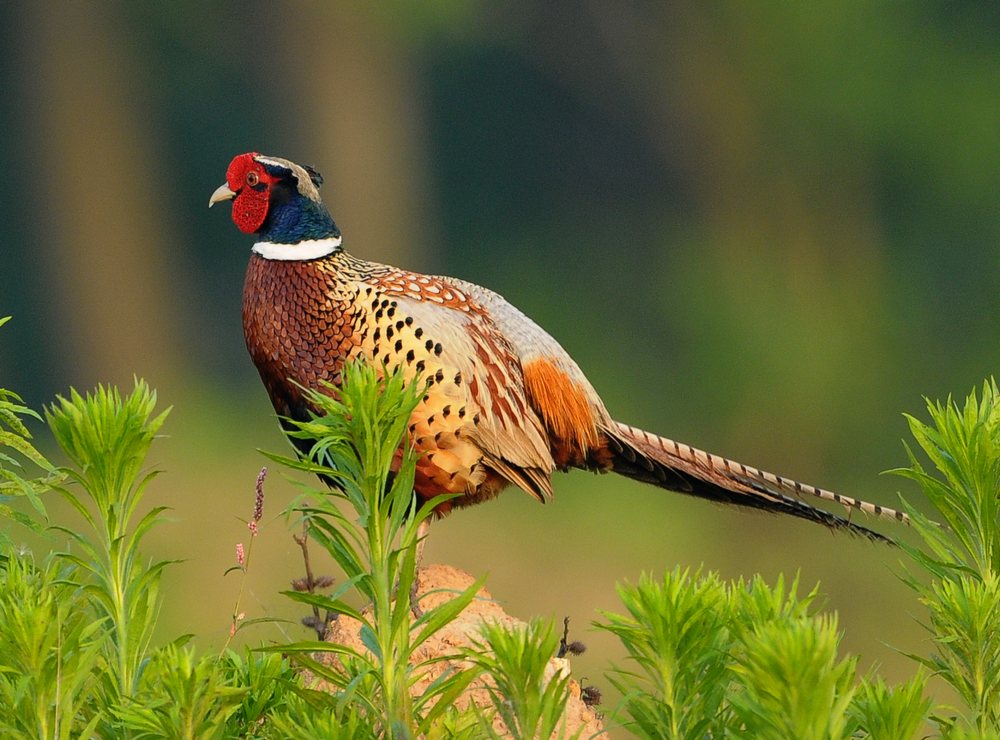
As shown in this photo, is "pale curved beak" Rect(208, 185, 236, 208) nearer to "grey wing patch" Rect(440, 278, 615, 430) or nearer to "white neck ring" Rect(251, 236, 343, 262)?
"white neck ring" Rect(251, 236, 343, 262)

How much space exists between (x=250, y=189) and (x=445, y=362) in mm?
679

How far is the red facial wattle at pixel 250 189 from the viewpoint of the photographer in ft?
12.4

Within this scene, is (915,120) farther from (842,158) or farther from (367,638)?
(367,638)

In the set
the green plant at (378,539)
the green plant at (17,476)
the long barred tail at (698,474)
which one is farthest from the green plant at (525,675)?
the long barred tail at (698,474)

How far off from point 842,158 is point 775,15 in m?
1.44

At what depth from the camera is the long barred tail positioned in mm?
3725

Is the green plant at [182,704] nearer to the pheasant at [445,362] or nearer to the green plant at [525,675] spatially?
the green plant at [525,675]

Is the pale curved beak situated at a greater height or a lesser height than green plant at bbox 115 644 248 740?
greater

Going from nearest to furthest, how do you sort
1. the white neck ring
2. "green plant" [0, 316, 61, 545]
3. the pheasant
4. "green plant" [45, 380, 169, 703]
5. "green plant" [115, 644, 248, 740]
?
"green plant" [115, 644, 248, 740] → "green plant" [45, 380, 169, 703] → "green plant" [0, 316, 61, 545] → the pheasant → the white neck ring

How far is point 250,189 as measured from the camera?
380 centimetres

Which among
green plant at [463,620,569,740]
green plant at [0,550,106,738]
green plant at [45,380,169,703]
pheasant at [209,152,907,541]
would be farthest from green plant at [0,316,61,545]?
pheasant at [209,152,907,541]

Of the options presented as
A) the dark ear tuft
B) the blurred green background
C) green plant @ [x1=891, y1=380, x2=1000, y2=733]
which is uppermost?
the blurred green background

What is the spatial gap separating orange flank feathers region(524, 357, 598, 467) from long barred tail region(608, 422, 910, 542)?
76 millimetres

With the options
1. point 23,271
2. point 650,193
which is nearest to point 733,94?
point 650,193
